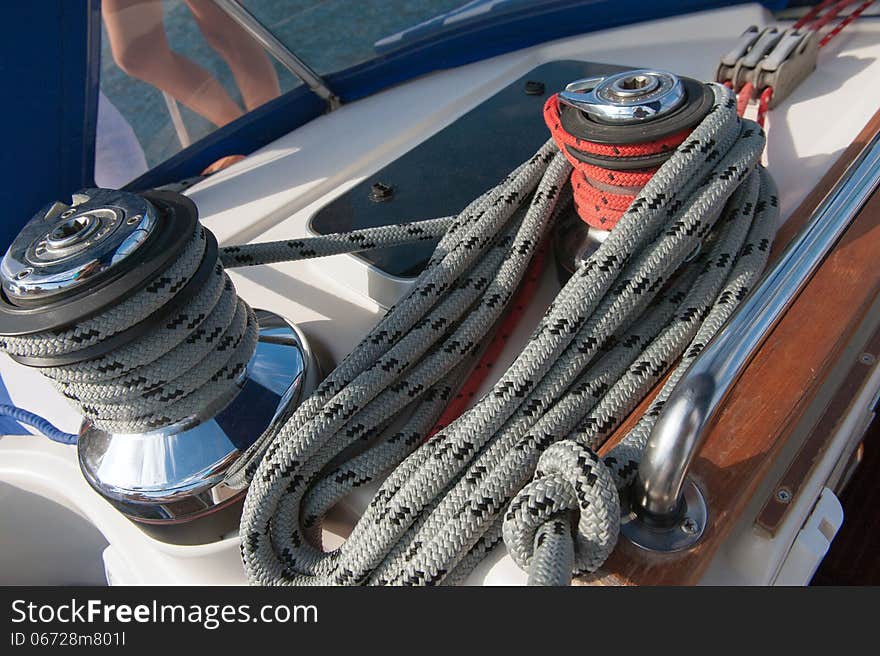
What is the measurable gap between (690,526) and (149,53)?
1359mm

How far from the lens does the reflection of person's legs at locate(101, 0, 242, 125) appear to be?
1.47m

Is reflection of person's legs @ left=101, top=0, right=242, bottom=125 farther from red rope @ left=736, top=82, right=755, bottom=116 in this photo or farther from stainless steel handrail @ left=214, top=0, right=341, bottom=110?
red rope @ left=736, top=82, right=755, bottom=116

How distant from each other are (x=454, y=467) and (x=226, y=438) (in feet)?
0.98

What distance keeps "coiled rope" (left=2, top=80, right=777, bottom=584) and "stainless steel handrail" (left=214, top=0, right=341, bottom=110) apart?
82 cm

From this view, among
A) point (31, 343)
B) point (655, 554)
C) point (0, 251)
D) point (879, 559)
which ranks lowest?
point (879, 559)

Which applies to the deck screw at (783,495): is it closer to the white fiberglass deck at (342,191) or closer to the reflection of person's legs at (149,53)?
the white fiberglass deck at (342,191)

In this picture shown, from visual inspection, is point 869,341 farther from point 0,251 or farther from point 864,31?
point 0,251

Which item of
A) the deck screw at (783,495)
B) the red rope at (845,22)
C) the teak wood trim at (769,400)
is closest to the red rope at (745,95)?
the red rope at (845,22)

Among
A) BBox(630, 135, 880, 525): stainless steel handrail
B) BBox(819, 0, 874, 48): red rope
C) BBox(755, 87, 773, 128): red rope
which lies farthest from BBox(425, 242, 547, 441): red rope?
BBox(819, 0, 874, 48): red rope

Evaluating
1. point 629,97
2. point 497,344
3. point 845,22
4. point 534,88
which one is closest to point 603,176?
point 629,97

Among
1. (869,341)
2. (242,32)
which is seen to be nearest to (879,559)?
(869,341)

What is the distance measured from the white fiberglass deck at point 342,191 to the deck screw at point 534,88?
12 centimetres

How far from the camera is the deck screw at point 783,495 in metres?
0.76

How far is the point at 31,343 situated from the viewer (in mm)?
713
